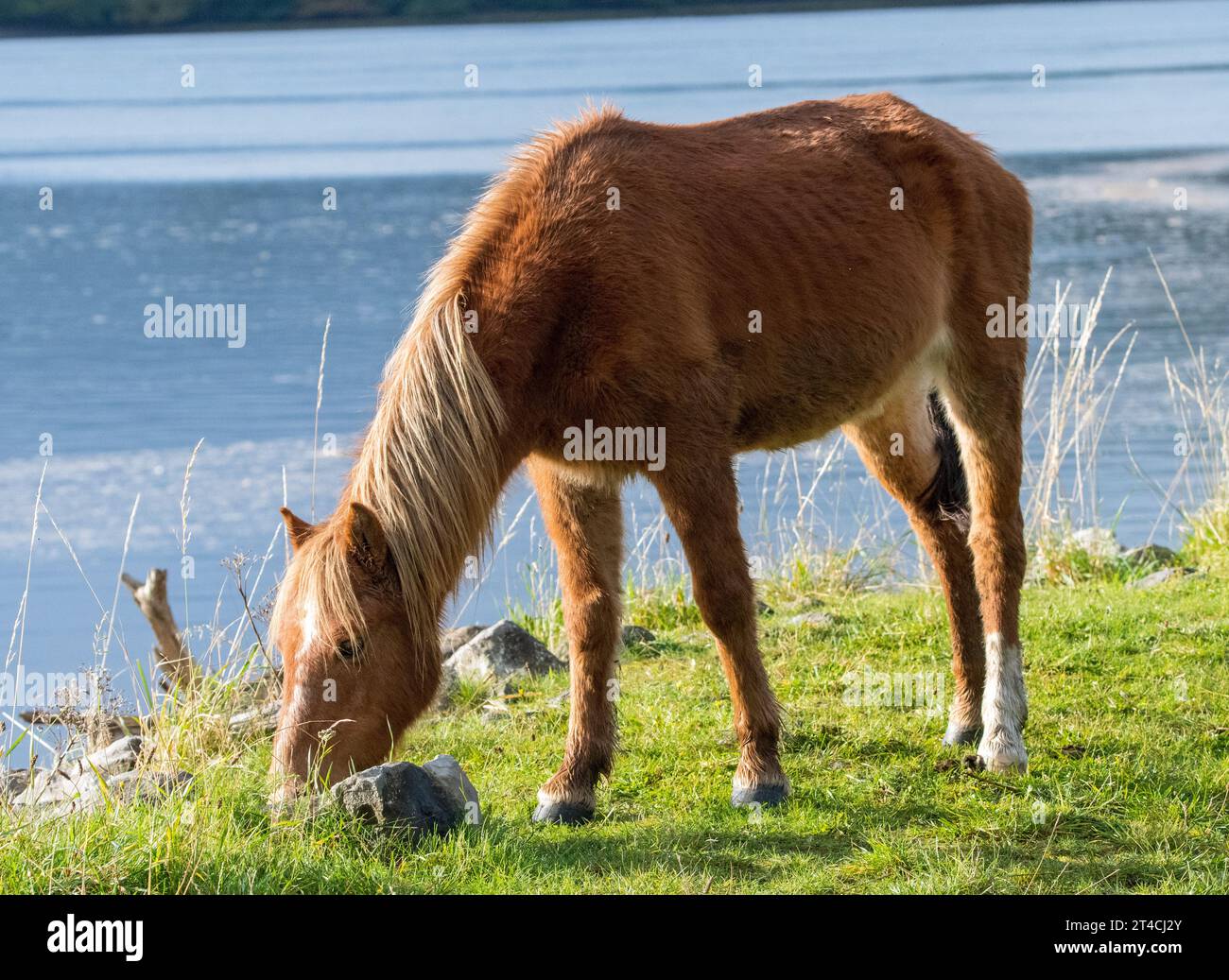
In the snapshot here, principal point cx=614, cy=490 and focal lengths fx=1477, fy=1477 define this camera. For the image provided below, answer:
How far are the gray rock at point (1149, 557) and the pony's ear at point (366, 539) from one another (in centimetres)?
568

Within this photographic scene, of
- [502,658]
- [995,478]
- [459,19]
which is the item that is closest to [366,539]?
[995,478]

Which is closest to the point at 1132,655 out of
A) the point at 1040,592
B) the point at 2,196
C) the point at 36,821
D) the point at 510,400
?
the point at 1040,592

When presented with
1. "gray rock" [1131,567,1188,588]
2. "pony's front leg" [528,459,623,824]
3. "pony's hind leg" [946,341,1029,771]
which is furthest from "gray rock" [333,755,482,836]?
"gray rock" [1131,567,1188,588]

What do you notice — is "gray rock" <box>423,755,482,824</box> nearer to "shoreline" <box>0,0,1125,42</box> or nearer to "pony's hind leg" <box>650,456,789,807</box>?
"pony's hind leg" <box>650,456,789,807</box>

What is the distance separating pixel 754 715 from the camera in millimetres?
5527

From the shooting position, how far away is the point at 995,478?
20.4ft

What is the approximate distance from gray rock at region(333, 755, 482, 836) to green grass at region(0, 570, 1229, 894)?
0.23 ft

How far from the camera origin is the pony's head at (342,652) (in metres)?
4.62

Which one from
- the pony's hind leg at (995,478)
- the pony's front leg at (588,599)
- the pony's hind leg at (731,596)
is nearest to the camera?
the pony's hind leg at (731,596)

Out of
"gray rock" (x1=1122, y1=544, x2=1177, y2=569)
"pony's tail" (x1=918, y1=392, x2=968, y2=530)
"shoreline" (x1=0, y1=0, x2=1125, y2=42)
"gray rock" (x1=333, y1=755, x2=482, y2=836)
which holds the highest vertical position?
"shoreline" (x1=0, y1=0, x2=1125, y2=42)

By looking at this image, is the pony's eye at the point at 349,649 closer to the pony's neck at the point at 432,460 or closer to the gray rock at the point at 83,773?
the pony's neck at the point at 432,460

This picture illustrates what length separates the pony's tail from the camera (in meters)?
6.54

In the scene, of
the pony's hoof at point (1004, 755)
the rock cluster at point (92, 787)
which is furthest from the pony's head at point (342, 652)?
the pony's hoof at point (1004, 755)

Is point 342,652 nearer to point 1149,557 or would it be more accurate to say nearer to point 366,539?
point 366,539
